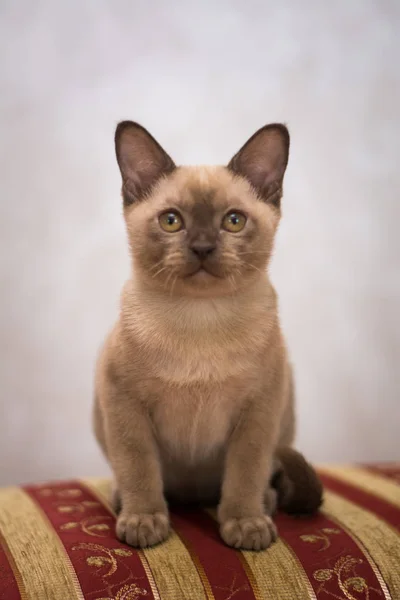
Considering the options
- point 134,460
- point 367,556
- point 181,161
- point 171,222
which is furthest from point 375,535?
point 181,161

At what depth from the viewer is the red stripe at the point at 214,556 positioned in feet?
3.44

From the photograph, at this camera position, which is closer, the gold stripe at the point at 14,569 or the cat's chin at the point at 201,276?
the gold stripe at the point at 14,569

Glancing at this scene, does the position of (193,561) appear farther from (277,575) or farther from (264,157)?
(264,157)

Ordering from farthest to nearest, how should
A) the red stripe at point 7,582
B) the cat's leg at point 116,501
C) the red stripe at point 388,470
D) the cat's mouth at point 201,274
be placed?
the red stripe at point 388,470 → the cat's leg at point 116,501 → the cat's mouth at point 201,274 → the red stripe at point 7,582

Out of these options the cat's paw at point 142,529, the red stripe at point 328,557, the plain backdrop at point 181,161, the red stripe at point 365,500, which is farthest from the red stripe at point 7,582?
the plain backdrop at point 181,161

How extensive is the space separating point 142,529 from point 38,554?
0.57ft

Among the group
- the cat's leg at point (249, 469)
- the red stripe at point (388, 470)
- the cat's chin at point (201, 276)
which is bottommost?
the red stripe at point (388, 470)

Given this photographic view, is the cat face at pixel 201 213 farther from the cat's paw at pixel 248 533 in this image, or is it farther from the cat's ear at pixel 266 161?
the cat's paw at pixel 248 533

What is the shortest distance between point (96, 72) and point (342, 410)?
127 cm

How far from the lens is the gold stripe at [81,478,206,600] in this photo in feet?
3.40

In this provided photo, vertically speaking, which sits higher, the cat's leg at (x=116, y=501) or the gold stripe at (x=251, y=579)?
the cat's leg at (x=116, y=501)

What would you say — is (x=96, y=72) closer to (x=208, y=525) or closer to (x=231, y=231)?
(x=231, y=231)

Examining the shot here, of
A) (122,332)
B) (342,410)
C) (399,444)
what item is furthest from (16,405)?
(399,444)

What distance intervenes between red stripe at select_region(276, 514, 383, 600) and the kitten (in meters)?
0.07
